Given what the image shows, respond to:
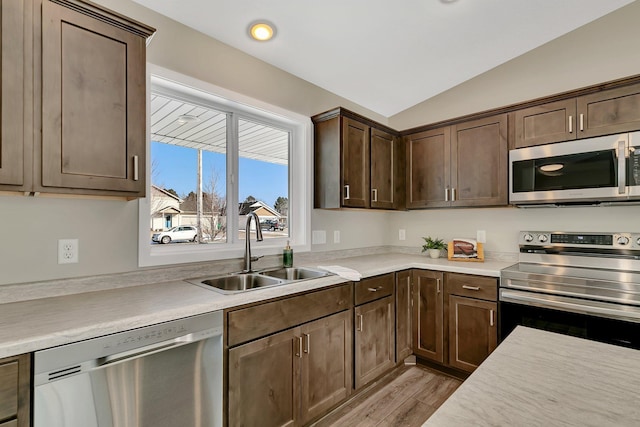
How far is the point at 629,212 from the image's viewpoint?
7.58ft

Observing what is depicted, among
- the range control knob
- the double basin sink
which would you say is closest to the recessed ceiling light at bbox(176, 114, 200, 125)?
the double basin sink

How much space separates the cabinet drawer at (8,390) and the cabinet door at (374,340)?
1.71 metres

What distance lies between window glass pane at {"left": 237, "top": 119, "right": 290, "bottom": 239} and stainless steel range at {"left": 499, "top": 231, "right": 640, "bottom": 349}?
71.1 inches

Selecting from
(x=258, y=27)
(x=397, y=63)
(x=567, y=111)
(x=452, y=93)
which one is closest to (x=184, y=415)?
(x=258, y=27)

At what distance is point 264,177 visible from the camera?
2.64 meters

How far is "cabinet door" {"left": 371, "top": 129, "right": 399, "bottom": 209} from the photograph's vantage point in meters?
2.89

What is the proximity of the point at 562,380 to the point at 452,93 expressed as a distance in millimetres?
3033

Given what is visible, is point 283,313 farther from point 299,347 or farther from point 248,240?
point 248,240

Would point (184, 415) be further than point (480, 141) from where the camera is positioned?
No

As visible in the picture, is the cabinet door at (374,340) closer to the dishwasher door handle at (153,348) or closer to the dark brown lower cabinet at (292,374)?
the dark brown lower cabinet at (292,374)

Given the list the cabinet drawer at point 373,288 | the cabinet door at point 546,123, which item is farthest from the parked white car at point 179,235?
the cabinet door at point 546,123

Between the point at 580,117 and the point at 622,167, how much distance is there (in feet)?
1.45

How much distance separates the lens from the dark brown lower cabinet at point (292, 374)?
1.54m

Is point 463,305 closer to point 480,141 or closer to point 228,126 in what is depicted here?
point 480,141
